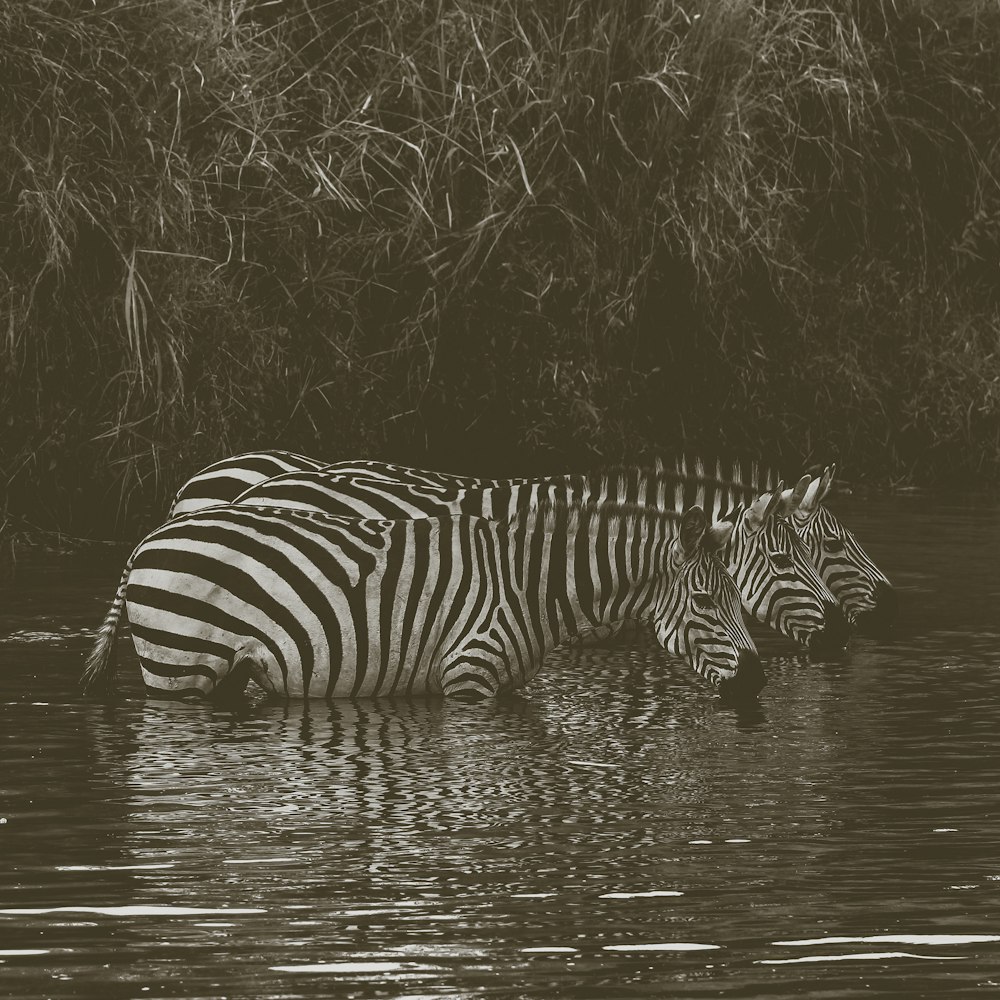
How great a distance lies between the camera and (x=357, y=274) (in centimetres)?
1474

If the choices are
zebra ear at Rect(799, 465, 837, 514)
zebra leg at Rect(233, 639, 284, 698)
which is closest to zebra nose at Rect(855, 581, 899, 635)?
zebra ear at Rect(799, 465, 837, 514)

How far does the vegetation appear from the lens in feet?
43.7

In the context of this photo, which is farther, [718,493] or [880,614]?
[880,614]

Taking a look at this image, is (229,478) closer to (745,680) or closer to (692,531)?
(692,531)

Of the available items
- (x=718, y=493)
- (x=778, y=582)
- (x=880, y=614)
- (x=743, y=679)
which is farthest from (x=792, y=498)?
(x=743, y=679)

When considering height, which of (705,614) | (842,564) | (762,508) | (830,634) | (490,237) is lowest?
(830,634)

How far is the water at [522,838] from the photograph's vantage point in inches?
197

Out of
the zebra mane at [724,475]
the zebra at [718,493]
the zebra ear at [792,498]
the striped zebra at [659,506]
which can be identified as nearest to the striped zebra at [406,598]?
the striped zebra at [659,506]

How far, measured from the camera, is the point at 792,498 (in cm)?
1057

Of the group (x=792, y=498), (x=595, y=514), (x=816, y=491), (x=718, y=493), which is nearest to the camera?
(x=595, y=514)

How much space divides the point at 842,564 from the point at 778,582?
0.89m

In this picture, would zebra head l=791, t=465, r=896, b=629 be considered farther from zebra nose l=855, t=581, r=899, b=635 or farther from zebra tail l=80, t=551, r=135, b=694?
zebra tail l=80, t=551, r=135, b=694

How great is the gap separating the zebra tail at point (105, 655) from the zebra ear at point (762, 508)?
115 inches

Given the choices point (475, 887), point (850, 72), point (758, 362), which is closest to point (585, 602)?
point (475, 887)
